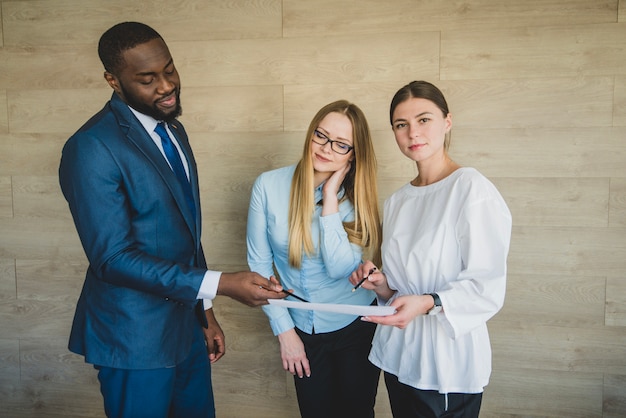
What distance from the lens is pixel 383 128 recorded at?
2271mm

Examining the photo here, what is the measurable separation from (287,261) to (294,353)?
1.12 ft

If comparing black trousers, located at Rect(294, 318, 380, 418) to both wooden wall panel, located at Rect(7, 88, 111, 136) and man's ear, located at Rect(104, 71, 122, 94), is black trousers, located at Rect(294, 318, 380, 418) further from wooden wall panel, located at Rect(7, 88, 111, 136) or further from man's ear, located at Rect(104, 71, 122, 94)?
wooden wall panel, located at Rect(7, 88, 111, 136)

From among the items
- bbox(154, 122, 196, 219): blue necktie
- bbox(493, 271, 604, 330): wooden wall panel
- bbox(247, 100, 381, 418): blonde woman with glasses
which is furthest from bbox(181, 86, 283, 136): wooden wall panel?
bbox(493, 271, 604, 330): wooden wall panel

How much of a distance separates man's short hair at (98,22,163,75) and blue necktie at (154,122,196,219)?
0.74 feet

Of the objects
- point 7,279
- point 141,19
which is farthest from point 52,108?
point 7,279

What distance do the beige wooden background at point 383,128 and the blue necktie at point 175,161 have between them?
0.81 metres

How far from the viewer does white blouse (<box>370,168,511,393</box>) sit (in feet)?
4.45

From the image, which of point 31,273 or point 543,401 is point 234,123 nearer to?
point 31,273

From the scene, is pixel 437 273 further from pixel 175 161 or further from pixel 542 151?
Result: pixel 542 151

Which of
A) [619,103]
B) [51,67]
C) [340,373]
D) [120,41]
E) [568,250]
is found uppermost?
[51,67]

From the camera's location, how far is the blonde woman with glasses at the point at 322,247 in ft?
5.82

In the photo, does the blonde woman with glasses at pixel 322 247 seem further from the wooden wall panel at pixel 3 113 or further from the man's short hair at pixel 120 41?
the wooden wall panel at pixel 3 113

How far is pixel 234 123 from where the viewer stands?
7.82 ft

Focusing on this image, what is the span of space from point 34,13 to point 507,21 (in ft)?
7.61
